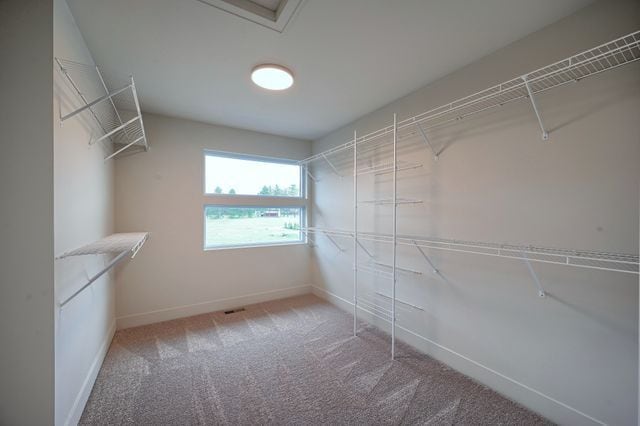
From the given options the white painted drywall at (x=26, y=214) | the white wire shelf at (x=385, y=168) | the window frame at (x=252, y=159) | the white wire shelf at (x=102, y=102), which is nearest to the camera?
the white painted drywall at (x=26, y=214)

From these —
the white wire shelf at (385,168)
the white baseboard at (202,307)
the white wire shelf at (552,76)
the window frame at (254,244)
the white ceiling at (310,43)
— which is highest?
the white ceiling at (310,43)

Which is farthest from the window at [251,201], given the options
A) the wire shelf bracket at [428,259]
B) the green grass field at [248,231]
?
the wire shelf bracket at [428,259]

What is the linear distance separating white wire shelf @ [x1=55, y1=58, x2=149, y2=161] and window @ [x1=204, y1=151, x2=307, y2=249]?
0.88 metres

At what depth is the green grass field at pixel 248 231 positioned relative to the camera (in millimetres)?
3292

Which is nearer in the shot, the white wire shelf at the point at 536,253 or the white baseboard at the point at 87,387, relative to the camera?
the white wire shelf at the point at 536,253

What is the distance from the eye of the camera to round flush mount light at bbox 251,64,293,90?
1.89m

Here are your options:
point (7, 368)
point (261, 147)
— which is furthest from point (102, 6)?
point (261, 147)

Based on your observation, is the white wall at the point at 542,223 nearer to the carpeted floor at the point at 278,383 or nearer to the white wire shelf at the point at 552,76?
the white wire shelf at the point at 552,76

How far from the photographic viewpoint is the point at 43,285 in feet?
3.96

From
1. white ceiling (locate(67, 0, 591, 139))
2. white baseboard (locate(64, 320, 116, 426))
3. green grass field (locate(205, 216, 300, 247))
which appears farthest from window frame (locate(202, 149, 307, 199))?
white baseboard (locate(64, 320, 116, 426))

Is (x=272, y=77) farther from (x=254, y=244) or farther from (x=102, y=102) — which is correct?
(x=254, y=244)

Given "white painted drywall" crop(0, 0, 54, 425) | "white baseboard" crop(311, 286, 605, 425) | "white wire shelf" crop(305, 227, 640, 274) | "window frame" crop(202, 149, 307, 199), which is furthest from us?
"window frame" crop(202, 149, 307, 199)

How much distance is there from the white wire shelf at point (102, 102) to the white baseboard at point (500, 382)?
2.75 m

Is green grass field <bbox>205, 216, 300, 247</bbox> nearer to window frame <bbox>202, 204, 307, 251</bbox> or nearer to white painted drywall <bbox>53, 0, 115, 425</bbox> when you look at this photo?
window frame <bbox>202, 204, 307, 251</bbox>
